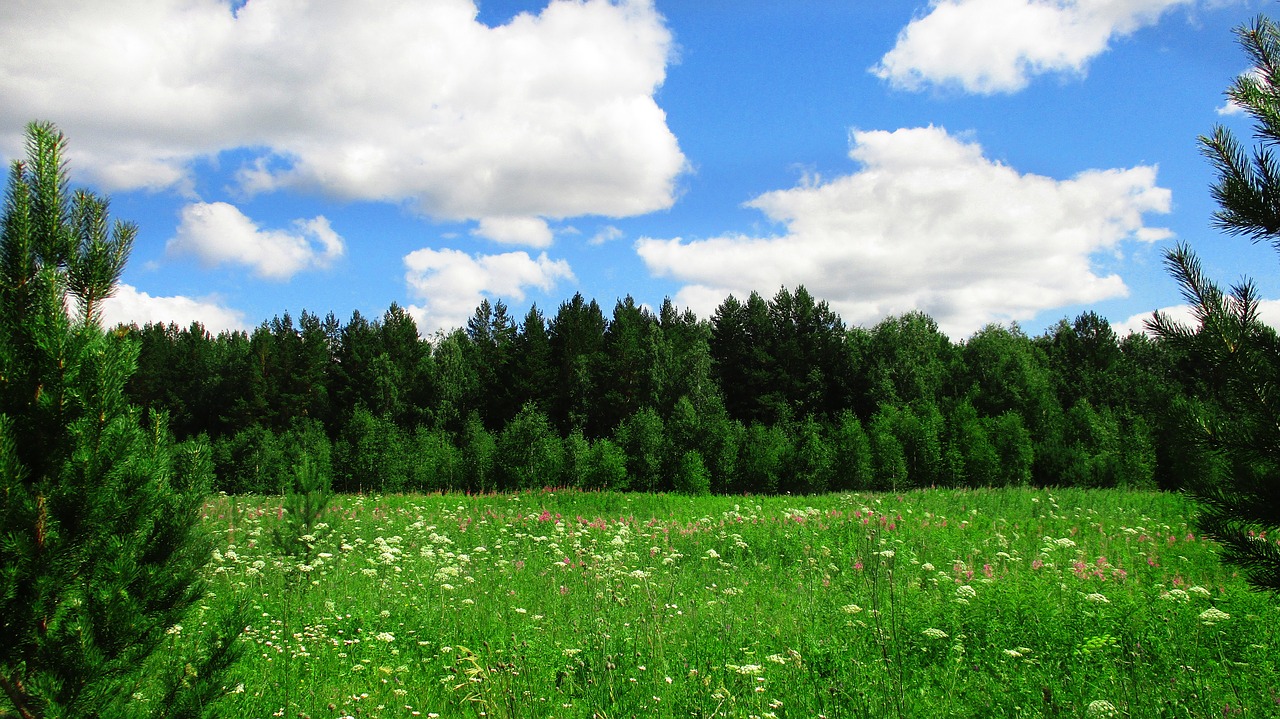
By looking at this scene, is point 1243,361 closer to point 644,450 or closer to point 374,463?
point 644,450

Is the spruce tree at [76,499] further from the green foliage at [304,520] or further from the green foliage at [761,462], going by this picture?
the green foliage at [761,462]

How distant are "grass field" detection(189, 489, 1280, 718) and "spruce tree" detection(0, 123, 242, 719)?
100cm

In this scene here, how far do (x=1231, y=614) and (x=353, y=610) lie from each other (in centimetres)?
868

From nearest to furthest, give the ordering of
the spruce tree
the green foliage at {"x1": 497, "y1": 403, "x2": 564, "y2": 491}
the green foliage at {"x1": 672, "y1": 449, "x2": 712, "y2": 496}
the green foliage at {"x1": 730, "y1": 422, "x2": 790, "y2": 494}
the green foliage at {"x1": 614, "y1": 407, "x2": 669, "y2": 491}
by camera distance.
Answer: the spruce tree → the green foliage at {"x1": 672, "y1": 449, "x2": 712, "y2": 496} → the green foliage at {"x1": 497, "y1": 403, "x2": 564, "y2": 491} → the green foliage at {"x1": 730, "y1": 422, "x2": 790, "y2": 494} → the green foliage at {"x1": 614, "y1": 407, "x2": 669, "y2": 491}

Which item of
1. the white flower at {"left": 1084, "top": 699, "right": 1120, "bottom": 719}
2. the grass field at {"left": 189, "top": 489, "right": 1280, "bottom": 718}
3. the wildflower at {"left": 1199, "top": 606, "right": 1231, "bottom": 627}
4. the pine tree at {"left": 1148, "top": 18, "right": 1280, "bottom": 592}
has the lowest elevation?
the grass field at {"left": 189, "top": 489, "right": 1280, "bottom": 718}

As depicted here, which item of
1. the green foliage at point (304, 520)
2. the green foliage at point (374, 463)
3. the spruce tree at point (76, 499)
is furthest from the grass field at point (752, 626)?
the green foliage at point (374, 463)

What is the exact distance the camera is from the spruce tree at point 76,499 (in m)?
2.51

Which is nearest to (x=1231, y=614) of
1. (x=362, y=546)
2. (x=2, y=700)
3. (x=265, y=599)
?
(x=2, y=700)

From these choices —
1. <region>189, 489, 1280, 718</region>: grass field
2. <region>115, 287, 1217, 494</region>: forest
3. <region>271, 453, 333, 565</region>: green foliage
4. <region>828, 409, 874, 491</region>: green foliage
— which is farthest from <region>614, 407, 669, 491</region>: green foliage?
<region>271, 453, 333, 565</region>: green foliage

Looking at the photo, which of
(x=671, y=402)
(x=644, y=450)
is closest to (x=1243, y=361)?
(x=644, y=450)

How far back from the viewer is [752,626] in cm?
652

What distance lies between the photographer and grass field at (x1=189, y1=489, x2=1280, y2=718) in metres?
4.68

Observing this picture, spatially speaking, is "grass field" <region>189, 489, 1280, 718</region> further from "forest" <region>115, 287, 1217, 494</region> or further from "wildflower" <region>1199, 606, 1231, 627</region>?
"forest" <region>115, 287, 1217, 494</region>

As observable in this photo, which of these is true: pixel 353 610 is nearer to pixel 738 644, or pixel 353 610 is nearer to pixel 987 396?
pixel 738 644
